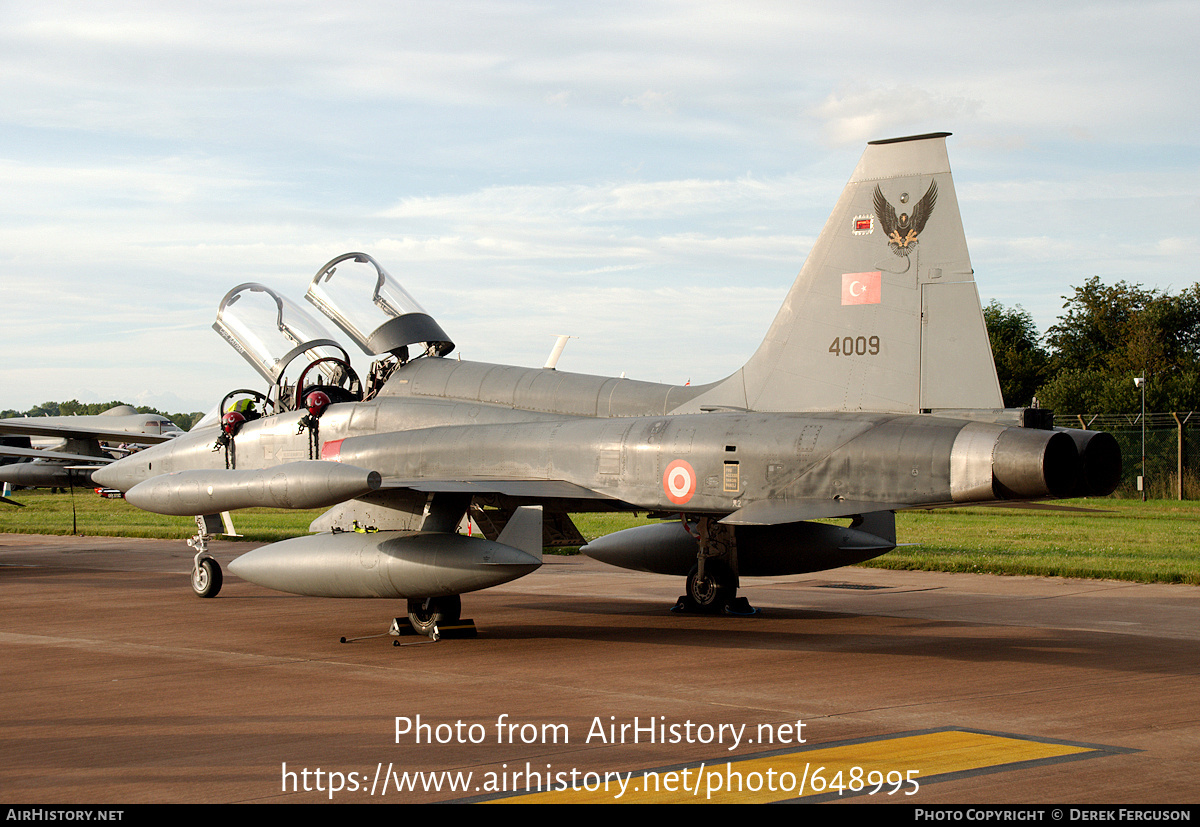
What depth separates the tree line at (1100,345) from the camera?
59344mm

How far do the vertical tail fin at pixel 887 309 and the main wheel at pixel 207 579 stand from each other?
25.5 ft

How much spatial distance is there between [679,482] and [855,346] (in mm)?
2011

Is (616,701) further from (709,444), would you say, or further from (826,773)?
(709,444)

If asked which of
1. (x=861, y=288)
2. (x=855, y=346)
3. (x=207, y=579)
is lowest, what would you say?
(x=207, y=579)

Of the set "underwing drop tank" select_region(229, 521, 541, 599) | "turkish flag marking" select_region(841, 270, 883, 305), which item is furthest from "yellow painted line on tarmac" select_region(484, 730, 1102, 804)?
"turkish flag marking" select_region(841, 270, 883, 305)

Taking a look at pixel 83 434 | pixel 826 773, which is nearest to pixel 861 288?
pixel 826 773

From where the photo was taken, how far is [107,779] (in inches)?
221

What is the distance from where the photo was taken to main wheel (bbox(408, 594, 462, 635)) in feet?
36.2

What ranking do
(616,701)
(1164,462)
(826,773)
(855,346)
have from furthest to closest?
(1164,462) < (855,346) < (616,701) < (826,773)

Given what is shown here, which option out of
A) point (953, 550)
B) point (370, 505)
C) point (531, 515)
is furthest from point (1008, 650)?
point (953, 550)

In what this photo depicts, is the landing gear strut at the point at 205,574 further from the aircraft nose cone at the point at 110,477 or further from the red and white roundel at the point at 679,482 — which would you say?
the red and white roundel at the point at 679,482

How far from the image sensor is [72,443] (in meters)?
42.4

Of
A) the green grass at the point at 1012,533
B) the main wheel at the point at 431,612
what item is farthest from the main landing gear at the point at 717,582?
the green grass at the point at 1012,533

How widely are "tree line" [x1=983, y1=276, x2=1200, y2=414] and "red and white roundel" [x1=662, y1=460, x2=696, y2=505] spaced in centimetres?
5036
